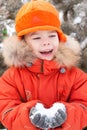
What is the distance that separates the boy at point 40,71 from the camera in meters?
2.66

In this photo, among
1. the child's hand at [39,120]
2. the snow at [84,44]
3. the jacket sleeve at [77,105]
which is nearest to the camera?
the child's hand at [39,120]

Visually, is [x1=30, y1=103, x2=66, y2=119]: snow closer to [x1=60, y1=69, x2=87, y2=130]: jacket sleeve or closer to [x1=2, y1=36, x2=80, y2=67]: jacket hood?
[x1=60, y1=69, x2=87, y2=130]: jacket sleeve

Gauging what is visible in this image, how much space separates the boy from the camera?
2.66 metres

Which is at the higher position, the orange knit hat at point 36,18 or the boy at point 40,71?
the orange knit hat at point 36,18

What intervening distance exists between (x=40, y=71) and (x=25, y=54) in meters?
0.17

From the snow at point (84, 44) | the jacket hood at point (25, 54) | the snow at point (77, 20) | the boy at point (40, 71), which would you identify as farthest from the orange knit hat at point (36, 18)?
the snow at point (77, 20)

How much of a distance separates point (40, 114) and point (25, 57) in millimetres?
487

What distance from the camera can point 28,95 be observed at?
2.75m

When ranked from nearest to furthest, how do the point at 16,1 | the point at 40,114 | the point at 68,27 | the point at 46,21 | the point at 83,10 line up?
1. the point at 40,114
2. the point at 46,21
3. the point at 68,27
4. the point at 83,10
5. the point at 16,1

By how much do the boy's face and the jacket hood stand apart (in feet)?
0.17

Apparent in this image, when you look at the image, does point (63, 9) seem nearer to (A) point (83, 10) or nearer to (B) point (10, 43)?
(A) point (83, 10)

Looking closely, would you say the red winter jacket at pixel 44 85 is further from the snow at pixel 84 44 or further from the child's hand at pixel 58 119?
the snow at pixel 84 44

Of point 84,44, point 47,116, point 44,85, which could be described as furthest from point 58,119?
point 84,44

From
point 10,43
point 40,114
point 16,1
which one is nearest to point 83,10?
point 16,1
